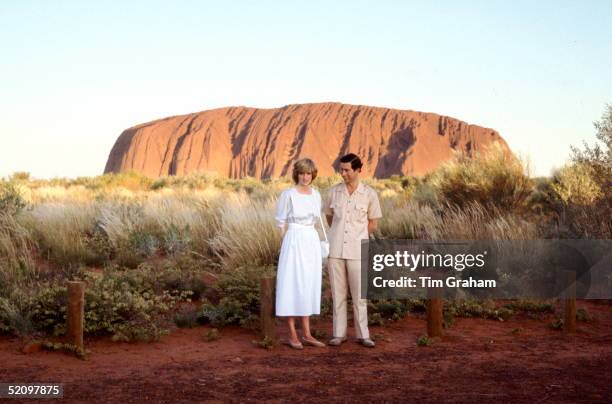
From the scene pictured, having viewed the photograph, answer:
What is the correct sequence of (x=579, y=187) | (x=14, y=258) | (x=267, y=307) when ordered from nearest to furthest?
(x=267, y=307) < (x=14, y=258) < (x=579, y=187)

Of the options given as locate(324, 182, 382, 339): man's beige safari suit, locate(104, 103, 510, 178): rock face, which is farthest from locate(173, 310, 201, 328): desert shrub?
locate(104, 103, 510, 178): rock face

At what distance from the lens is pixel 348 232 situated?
649cm

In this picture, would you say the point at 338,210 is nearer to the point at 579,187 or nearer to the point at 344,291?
the point at 344,291

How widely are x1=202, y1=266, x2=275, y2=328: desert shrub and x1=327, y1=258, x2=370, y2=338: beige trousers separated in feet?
3.73

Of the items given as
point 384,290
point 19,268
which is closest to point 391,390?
point 384,290

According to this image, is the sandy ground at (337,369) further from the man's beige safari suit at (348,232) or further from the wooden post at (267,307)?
the man's beige safari suit at (348,232)

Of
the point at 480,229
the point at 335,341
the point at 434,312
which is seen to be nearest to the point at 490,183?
the point at 480,229

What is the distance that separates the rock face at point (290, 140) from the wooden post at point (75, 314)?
220 feet

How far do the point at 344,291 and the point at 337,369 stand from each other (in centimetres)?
104

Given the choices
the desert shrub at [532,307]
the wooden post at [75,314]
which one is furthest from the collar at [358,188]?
the desert shrub at [532,307]

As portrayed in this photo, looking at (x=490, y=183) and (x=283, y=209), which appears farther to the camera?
(x=490, y=183)

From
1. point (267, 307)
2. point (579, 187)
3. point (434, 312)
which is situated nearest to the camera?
point (267, 307)

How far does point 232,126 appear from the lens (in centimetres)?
8375

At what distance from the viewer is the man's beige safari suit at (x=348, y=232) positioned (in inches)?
255
